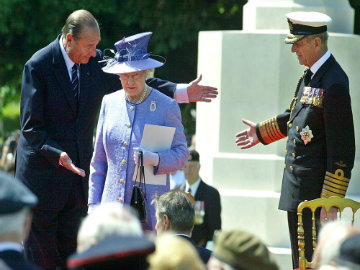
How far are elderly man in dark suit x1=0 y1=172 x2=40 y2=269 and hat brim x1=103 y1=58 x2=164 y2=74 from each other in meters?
2.64

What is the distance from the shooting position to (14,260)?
409 cm

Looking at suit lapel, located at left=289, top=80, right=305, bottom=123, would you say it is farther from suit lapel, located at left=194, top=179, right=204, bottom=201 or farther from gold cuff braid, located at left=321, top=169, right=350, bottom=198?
suit lapel, located at left=194, top=179, right=204, bottom=201

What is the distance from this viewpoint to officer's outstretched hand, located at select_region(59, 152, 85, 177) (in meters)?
6.75

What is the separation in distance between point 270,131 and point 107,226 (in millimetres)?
3703

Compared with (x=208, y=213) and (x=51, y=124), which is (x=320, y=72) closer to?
(x=51, y=124)

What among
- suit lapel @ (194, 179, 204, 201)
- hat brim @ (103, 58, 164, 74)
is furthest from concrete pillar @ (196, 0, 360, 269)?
hat brim @ (103, 58, 164, 74)

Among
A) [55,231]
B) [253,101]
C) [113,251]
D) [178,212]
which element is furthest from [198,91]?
[113,251]

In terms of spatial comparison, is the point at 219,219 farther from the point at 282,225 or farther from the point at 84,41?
the point at 84,41

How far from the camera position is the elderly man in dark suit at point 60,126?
7.06 m

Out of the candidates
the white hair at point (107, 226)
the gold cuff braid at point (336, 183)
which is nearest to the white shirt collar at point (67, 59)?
the gold cuff braid at point (336, 183)

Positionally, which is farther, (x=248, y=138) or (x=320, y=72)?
(x=248, y=138)

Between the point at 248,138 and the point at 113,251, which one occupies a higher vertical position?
the point at 113,251

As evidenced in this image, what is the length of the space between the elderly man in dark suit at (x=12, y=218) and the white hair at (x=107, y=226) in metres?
0.24

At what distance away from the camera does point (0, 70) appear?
663 inches
